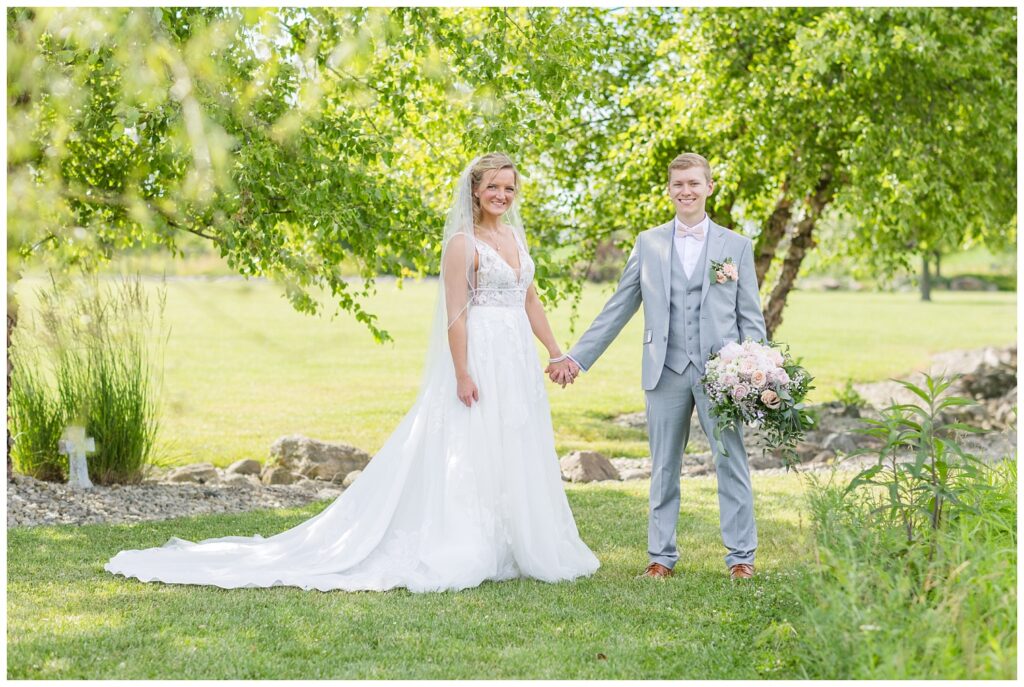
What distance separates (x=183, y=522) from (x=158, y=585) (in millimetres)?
1656

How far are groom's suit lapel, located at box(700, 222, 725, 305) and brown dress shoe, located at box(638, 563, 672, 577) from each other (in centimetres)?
131

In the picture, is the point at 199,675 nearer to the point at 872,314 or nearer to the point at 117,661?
the point at 117,661

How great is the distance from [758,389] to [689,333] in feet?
1.79

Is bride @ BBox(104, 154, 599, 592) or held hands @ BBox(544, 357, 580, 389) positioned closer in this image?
bride @ BBox(104, 154, 599, 592)

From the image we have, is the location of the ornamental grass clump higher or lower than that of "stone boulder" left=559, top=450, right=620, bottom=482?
higher

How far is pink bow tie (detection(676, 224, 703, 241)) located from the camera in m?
5.12

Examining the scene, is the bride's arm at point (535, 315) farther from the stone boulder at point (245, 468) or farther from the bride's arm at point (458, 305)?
the stone boulder at point (245, 468)

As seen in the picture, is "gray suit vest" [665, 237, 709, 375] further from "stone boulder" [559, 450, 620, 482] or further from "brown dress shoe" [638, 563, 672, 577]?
"stone boulder" [559, 450, 620, 482]

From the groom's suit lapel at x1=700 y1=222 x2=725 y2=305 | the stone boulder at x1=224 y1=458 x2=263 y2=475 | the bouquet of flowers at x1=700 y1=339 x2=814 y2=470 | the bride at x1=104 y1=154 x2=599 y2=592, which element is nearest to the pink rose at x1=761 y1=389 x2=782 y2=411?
the bouquet of flowers at x1=700 y1=339 x2=814 y2=470

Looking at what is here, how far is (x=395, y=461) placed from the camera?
539 cm

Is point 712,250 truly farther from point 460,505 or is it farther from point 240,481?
point 240,481

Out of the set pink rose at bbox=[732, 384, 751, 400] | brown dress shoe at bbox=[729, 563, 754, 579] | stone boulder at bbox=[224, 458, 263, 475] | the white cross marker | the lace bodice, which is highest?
the lace bodice

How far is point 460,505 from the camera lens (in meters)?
5.13

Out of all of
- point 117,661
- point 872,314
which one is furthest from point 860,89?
point 872,314
